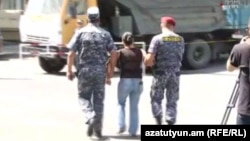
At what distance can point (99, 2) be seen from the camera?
1794 centimetres

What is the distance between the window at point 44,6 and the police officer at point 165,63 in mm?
8256

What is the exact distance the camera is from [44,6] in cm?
1705

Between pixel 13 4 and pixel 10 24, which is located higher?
pixel 13 4

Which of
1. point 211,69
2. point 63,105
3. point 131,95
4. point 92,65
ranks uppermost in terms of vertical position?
point 92,65

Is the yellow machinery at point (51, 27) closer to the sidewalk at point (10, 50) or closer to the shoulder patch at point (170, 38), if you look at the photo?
the sidewalk at point (10, 50)

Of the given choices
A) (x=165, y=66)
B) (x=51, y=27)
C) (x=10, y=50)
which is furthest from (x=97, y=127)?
(x=10, y=50)

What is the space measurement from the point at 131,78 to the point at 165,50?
1.98 ft

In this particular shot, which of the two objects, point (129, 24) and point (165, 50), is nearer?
point (165, 50)

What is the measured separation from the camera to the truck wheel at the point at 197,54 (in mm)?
18297

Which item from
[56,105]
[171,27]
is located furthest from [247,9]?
[171,27]

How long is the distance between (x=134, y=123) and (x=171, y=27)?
141 centimetres

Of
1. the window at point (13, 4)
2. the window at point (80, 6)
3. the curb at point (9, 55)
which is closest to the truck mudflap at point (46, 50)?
the window at point (80, 6)

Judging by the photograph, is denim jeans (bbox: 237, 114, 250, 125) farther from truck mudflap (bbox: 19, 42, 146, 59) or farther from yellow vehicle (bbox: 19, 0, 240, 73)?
yellow vehicle (bbox: 19, 0, 240, 73)

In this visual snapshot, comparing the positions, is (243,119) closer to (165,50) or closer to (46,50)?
(165,50)
